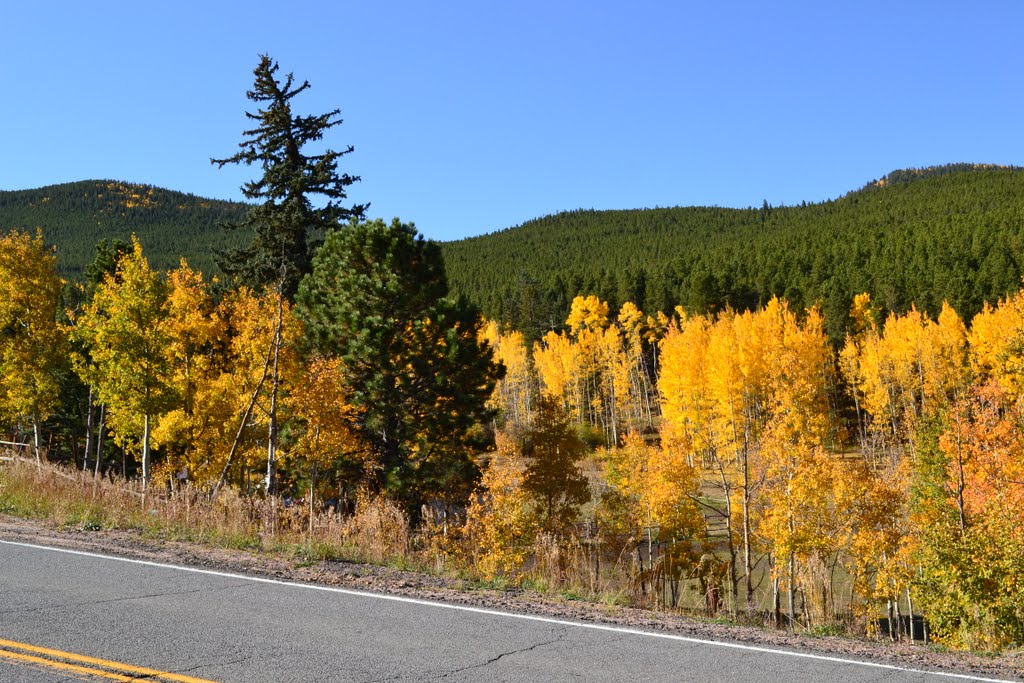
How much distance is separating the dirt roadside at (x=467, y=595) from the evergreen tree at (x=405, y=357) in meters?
13.3

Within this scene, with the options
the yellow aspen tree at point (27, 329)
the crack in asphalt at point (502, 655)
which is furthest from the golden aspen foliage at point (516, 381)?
the crack in asphalt at point (502, 655)

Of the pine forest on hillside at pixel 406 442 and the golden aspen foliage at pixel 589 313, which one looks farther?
the golden aspen foliage at pixel 589 313

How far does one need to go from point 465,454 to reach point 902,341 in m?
53.0

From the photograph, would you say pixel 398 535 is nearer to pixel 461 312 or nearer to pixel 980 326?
pixel 461 312

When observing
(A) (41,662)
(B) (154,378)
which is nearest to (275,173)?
(B) (154,378)

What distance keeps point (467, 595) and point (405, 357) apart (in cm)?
1742

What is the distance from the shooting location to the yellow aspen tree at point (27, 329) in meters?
30.2

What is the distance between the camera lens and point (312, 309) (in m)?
28.4

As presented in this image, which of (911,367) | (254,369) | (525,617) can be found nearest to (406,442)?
(254,369)

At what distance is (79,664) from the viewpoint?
245 inches

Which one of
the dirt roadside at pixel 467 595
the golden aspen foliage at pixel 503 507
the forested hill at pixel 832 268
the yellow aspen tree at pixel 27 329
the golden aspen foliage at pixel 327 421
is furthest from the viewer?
the forested hill at pixel 832 268

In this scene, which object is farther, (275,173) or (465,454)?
(275,173)

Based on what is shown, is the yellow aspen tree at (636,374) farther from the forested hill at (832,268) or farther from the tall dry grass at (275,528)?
→ the tall dry grass at (275,528)

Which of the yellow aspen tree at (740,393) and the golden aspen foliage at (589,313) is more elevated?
the golden aspen foliage at (589,313)
